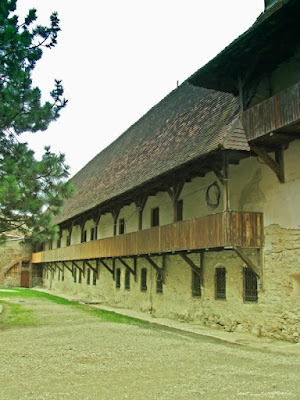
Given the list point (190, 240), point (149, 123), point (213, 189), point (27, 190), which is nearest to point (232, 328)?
point (190, 240)

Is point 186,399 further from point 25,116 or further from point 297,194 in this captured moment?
point 25,116

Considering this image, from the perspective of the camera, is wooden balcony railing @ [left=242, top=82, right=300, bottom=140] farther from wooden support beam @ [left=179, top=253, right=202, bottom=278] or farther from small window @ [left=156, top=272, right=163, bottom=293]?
small window @ [left=156, top=272, right=163, bottom=293]

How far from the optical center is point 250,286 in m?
12.6

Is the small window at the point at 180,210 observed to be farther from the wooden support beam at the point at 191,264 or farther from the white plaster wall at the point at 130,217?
the white plaster wall at the point at 130,217

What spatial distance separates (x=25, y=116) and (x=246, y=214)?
676cm

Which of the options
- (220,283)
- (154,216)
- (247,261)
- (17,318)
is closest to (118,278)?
(154,216)

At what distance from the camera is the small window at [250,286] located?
12.4 metres

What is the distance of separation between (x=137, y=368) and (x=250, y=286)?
576cm

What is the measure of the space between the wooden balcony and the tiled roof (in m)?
1.88

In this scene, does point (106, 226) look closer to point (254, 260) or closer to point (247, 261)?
point (254, 260)

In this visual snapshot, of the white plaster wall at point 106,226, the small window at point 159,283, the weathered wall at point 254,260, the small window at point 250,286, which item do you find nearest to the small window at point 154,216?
the weathered wall at point 254,260

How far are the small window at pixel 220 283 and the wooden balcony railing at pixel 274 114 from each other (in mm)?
4716

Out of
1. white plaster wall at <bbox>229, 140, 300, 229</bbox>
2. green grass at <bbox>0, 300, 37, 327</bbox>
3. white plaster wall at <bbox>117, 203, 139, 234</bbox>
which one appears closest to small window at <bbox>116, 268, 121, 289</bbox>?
white plaster wall at <bbox>117, 203, 139, 234</bbox>

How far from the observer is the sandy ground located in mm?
6176
